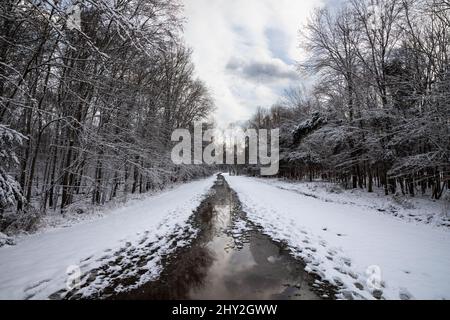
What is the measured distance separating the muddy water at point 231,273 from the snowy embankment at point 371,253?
52 centimetres

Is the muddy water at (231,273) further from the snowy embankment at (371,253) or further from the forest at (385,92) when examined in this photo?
the forest at (385,92)

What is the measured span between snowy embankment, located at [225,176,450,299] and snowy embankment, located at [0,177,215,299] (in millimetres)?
3132

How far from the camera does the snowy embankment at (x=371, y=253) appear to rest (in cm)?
328

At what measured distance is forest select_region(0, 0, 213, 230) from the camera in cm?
471

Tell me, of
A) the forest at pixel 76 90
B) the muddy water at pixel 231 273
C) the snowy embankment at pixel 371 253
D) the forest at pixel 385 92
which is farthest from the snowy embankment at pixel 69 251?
the forest at pixel 385 92

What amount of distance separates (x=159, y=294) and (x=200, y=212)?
6.39m

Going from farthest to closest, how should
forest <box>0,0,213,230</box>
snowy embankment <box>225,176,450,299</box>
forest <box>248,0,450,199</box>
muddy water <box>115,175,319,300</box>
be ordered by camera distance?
forest <box>248,0,450,199</box> < forest <box>0,0,213,230</box> < snowy embankment <box>225,176,450,299</box> < muddy water <box>115,175,319,300</box>

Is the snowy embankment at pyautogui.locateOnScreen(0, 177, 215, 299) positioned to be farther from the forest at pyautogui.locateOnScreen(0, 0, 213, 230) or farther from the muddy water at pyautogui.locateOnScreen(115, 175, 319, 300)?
the forest at pyautogui.locateOnScreen(0, 0, 213, 230)

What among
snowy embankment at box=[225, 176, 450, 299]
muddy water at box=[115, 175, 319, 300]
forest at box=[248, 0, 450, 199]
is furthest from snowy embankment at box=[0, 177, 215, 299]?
forest at box=[248, 0, 450, 199]

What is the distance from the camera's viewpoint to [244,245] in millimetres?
5309

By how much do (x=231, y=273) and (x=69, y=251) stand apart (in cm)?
366

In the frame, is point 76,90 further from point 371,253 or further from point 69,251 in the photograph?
point 371,253

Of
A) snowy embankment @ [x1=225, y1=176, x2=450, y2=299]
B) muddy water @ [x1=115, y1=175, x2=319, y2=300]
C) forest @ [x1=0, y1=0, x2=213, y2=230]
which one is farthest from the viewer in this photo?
forest @ [x1=0, y1=0, x2=213, y2=230]
